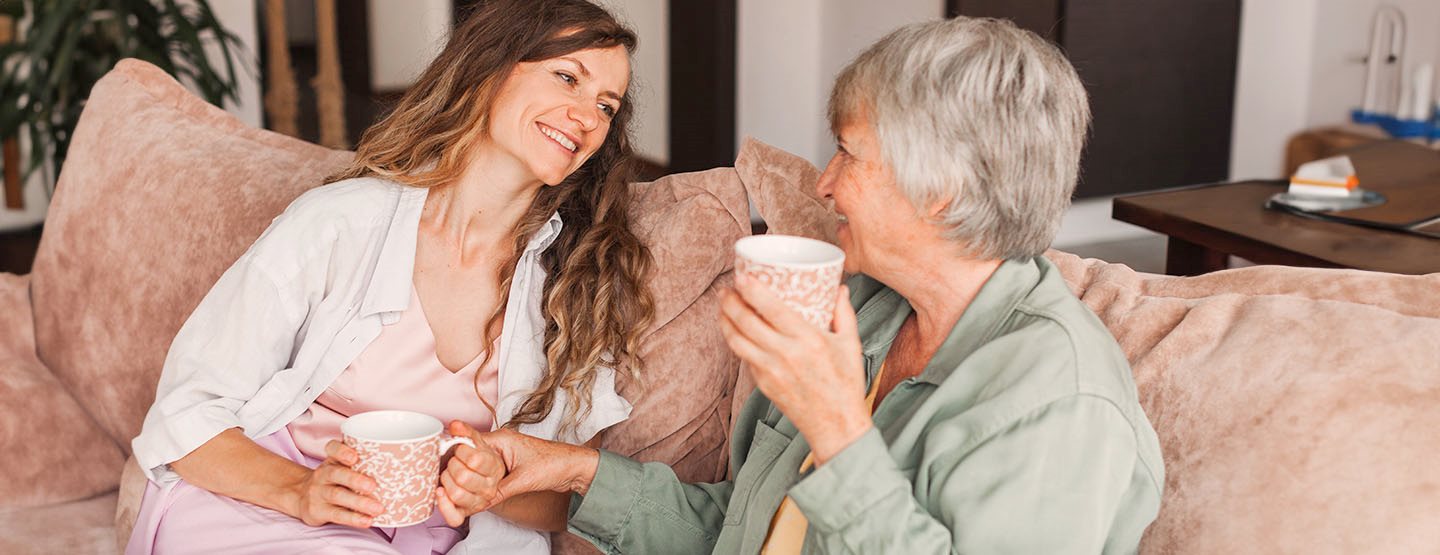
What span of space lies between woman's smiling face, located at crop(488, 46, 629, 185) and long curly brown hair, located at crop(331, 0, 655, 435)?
16mm

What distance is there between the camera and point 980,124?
109 cm

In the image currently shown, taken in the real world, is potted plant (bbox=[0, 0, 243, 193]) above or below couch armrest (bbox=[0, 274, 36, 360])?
above

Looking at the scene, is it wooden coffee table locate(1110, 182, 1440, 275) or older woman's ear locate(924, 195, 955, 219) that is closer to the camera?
older woman's ear locate(924, 195, 955, 219)

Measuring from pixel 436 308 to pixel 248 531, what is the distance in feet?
1.14

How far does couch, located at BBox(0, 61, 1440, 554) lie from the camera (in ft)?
3.65

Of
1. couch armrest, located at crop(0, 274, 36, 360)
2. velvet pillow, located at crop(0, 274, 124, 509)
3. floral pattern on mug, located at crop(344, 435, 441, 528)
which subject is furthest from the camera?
couch armrest, located at crop(0, 274, 36, 360)

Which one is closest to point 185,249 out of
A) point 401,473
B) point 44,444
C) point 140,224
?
point 140,224

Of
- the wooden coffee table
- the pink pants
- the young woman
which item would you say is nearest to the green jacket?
the young woman

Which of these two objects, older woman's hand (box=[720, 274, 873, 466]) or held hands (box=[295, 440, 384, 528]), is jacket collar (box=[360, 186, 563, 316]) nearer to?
held hands (box=[295, 440, 384, 528])

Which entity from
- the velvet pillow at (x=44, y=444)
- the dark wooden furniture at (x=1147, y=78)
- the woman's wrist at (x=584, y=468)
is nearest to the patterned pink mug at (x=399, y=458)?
the woman's wrist at (x=584, y=468)

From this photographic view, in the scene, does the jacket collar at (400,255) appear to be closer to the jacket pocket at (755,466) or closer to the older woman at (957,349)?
the jacket pocket at (755,466)

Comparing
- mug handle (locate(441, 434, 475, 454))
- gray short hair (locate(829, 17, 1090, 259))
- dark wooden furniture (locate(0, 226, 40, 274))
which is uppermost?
gray short hair (locate(829, 17, 1090, 259))

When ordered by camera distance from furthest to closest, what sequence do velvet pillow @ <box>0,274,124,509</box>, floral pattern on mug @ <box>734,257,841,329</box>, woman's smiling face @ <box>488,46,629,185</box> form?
velvet pillow @ <box>0,274,124,509</box> < woman's smiling face @ <box>488,46,629,185</box> < floral pattern on mug @ <box>734,257,841,329</box>

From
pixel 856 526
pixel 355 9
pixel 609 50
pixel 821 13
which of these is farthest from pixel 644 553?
pixel 355 9
